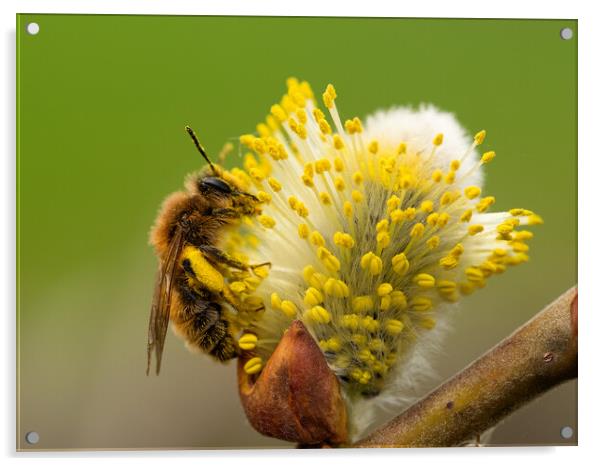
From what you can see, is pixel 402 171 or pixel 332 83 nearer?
pixel 402 171

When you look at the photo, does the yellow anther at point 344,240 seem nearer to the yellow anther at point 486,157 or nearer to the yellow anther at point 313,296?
the yellow anther at point 313,296

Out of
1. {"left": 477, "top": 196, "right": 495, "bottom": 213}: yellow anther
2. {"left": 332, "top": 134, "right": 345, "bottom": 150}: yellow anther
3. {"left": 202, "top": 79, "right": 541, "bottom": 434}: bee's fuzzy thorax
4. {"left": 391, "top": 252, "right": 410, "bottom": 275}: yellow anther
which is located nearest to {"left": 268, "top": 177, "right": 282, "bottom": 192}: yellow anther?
{"left": 202, "top": 79, "right": 541, "bottom": 434}: bee's fuzzy thorax

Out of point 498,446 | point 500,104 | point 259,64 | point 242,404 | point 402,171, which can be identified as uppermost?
point 259,64

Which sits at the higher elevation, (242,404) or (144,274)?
(144,274)

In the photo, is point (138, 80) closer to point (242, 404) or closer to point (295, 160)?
point (295, 160)

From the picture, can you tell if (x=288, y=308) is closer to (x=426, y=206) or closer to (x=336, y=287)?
(x=336, y=287)

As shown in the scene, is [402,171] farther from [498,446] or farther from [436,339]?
[498,446]

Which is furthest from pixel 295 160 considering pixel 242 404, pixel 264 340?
pixel 242 404

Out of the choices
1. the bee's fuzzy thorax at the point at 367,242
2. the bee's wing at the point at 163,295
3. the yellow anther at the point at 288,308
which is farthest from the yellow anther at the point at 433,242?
the bee's wing at the point at 163,295
